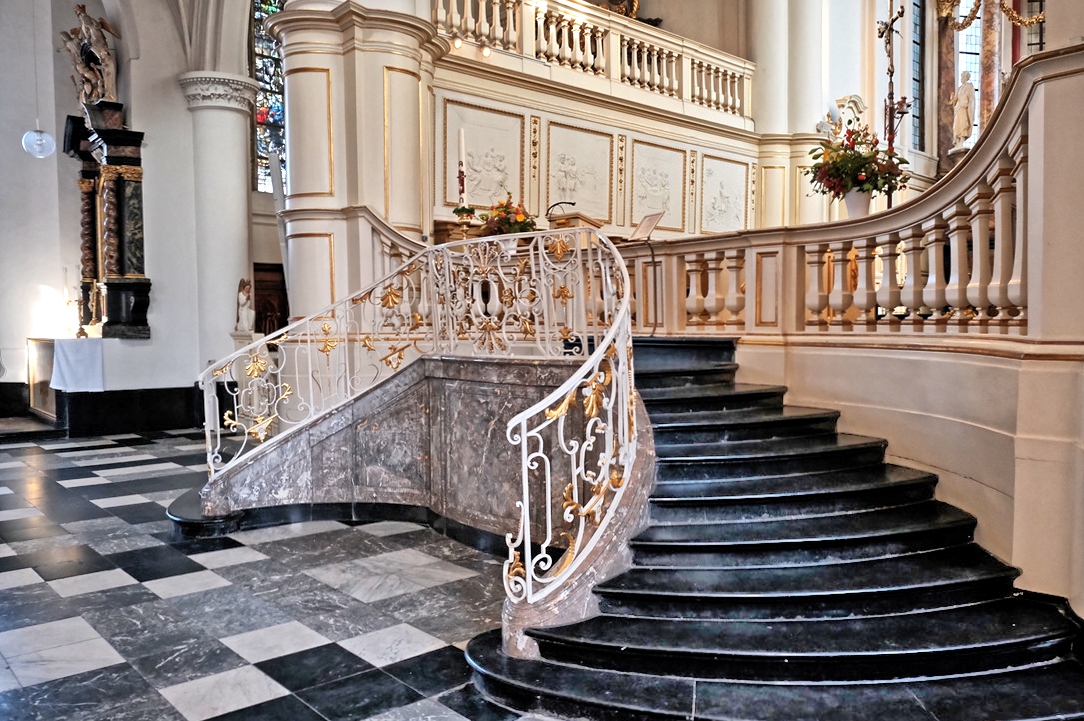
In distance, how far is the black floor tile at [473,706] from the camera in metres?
2.78

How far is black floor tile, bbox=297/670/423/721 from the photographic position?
2.80m

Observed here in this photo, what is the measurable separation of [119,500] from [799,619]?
5.25 meters

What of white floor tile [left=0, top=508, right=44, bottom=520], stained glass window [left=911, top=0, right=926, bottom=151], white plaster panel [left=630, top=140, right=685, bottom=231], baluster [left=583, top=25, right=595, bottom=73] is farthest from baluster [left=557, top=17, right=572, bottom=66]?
stained glass window [left=911, top=0, right=926, bottom=151]

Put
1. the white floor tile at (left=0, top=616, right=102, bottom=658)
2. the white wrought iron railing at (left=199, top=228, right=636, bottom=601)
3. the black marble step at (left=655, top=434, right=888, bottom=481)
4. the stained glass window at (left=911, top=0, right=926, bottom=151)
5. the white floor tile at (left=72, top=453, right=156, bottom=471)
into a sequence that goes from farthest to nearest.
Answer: the stained glass window at (left=911, top=0, right=926, bottom=151) → the white floor tile at (left=72, top=453, right=156, bottom=471) → the black marble step at (left=655, top=434, right=888, bottom=481) → the white floor tile at (left=0, top=616, right=102, bottom=658) → the white wrought iron railing at (left=199, top=228, right=636, bottom=601)

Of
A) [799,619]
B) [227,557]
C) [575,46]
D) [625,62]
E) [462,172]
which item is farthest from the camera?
[625,62]

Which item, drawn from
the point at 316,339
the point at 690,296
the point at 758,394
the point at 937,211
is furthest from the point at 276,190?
the point at 937,211

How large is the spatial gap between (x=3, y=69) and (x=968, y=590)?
44.7 feet

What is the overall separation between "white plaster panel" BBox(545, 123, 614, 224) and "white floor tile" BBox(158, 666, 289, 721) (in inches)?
260

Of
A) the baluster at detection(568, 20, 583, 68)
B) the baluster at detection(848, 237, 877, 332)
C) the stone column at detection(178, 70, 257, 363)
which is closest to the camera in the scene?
the baluster at detection(848, 237, 877, 332)

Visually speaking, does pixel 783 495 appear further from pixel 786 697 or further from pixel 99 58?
pixel 99 58

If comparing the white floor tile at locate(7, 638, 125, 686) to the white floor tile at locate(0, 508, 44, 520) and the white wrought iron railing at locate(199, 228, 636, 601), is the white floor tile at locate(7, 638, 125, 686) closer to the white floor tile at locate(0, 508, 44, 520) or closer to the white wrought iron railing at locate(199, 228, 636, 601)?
the white wrought iron railing at locate(199, 228, 636, 601)

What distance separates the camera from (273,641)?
3.43 meters

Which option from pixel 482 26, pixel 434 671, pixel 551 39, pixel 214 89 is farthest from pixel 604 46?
pixel 434 671

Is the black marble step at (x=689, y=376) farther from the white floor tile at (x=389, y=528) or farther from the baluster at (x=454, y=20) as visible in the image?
the baluster at (x=454, y=20)
